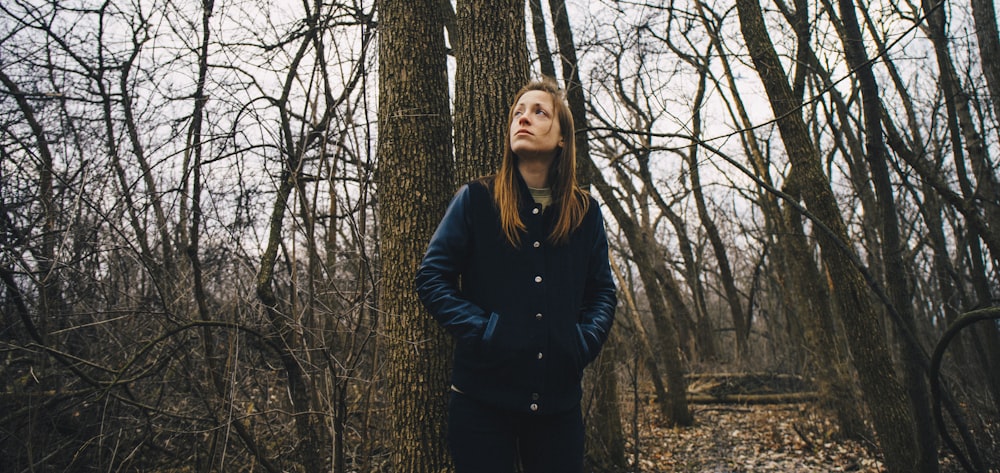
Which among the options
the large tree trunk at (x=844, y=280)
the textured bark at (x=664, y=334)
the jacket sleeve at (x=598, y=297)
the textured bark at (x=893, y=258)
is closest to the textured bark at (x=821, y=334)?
the textured bark at (x=664, y=334)

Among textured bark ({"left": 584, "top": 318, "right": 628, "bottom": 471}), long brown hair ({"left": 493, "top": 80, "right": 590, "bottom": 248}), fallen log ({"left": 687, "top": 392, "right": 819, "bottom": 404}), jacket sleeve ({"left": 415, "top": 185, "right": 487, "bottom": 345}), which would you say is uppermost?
long brown hair ({"left": 493, "top": 80, "right": 590, "bottom": 248})

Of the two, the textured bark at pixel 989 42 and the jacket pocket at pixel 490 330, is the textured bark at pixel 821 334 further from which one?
the jacket pocket at pixel 490 330

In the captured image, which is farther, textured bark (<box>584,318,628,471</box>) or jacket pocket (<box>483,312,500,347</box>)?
textured bark (<box>584,318,628,471</box>)

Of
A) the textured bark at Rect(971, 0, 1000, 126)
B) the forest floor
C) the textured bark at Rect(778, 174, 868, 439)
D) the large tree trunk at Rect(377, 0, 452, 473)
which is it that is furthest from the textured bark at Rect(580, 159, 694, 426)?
the large tree trunk at Rect(377, 0, 452, 473)

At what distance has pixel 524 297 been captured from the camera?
201cm

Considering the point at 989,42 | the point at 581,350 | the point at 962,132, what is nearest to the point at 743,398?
the point at 962,132

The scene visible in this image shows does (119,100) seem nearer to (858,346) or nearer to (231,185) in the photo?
(231,185)

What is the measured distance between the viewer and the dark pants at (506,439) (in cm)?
196

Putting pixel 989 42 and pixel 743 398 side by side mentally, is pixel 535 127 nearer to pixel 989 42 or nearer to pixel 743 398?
pixel 989 42

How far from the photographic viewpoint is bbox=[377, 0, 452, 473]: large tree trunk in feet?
8.11

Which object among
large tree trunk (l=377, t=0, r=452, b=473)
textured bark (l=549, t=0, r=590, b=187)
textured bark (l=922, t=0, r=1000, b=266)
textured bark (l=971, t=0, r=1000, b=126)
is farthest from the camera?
textured bark (l=971, t=0, r=1000, b=126)

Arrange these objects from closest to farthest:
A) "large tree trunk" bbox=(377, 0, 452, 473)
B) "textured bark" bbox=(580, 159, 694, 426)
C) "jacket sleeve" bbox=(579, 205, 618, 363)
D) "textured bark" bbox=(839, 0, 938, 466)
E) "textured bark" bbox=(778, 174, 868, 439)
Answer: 1. "jacket sleeve" bbox=(579, 205, 618, 363)
2. "large tree trunk" bbox=(377, 0, 452, 473)
3. "textured bark" bbox=(839, 0, 938, 466)
4. "textured bark" bbox=(778, 174, 868, 439)
5. "textured bark" bbox=(580, 159, 694, 426)

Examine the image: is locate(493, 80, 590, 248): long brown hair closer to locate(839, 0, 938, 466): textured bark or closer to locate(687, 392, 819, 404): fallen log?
locate(839, 0, 938, 466): textured bark

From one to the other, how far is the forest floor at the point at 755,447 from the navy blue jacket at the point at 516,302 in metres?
3.35
